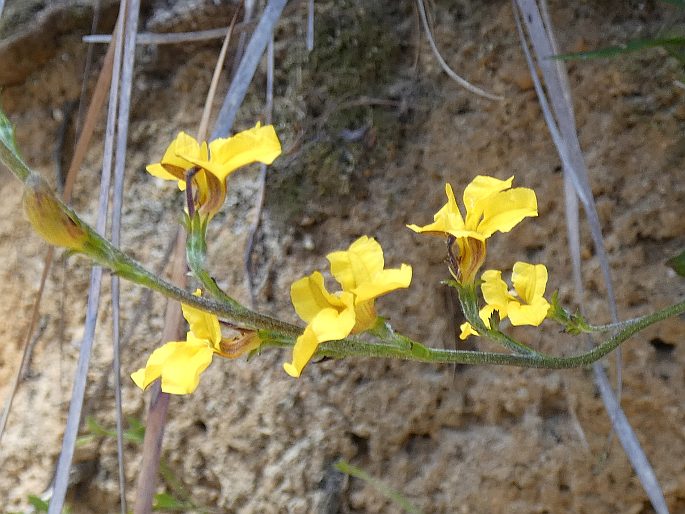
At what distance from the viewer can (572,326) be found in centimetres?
65

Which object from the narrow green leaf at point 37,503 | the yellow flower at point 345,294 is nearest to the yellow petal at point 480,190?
the yellow flower at point 345,294

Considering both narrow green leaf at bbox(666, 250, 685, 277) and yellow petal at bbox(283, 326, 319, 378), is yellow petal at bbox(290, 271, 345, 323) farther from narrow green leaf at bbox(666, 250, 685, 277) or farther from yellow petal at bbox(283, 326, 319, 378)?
narrow green leaf at bbox(666, 250, 685, 277)

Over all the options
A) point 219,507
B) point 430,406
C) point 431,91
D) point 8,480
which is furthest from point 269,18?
point 8,480

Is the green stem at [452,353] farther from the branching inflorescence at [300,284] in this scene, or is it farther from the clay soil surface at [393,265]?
the clay soil surface at [393,265]

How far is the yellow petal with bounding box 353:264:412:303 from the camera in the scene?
49 cm

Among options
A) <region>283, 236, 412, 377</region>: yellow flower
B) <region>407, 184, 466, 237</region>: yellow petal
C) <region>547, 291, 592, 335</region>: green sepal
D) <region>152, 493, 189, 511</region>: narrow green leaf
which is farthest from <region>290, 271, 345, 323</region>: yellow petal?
<region>152, 493, 189, 511</region>: narrow green leaf

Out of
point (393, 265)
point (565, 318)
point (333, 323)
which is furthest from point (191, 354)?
point (393, 265)

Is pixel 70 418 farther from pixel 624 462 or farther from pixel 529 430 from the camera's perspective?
pixel 624 462

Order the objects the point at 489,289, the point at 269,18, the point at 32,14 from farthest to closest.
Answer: the point at 32,14 → the point at 269,18 → the point at 489,289

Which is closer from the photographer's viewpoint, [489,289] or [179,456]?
[489,289]

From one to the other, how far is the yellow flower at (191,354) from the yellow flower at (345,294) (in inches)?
2.2

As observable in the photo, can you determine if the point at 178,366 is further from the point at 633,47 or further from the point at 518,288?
the point at 633,47

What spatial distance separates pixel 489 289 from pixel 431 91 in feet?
1.54

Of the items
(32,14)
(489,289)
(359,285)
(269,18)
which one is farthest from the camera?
(32,14)
